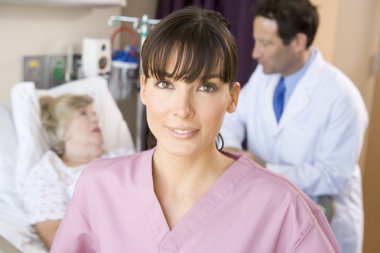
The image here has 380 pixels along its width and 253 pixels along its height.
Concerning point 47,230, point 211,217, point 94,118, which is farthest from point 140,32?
point 211,217

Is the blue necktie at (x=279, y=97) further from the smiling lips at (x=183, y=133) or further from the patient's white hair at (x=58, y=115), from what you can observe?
the smiling lips at (x=183, y=133)

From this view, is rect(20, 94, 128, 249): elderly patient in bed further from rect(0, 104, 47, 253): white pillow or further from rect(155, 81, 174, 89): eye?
rect(155, 81, 174, 89): eye

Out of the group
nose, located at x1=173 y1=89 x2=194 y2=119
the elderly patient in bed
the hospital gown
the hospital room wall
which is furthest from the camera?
the hospital room wall

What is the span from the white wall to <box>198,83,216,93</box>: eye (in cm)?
142

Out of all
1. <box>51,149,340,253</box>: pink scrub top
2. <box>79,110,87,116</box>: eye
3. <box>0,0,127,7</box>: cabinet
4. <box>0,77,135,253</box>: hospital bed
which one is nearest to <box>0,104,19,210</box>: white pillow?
<box>0,77,135,253</box>: hospital bed

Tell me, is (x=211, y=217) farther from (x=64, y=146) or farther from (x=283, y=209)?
(x=64, y=146)

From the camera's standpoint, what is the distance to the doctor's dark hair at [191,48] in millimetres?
955

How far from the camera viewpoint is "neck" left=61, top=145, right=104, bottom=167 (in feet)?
6.53

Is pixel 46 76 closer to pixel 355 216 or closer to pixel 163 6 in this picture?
pixel 163 6

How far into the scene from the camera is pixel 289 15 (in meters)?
2.02

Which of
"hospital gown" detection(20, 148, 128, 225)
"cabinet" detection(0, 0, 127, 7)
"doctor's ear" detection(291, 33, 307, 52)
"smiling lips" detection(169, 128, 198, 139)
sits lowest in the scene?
"hospital gown" detection(20, 148, 128, 225)

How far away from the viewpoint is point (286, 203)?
3.32 ft

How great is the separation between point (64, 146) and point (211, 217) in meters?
1.14

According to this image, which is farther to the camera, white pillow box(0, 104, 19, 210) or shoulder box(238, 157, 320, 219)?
white pillow box(0, 104, 19, 210)
